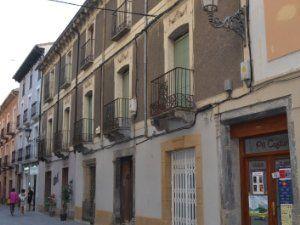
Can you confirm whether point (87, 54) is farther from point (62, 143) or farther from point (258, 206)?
point (258, 206)

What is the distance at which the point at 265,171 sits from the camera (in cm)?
912

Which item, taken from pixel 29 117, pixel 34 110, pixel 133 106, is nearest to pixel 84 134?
pixel 133 106

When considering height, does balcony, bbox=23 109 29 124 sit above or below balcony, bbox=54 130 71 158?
above

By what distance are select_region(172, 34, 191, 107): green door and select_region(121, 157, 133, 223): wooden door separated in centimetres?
417

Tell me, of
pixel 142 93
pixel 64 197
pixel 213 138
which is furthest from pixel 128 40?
pixel 64 197

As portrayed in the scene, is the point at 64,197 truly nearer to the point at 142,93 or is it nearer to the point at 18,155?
the point at 142,93

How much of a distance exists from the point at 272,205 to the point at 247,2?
12.6 feet

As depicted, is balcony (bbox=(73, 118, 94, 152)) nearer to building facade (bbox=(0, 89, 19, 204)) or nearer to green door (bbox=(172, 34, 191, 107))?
green door (bbox=(172, 34, 191, 107))

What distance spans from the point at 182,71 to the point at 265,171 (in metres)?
3.48

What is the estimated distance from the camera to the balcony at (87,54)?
1875 centimetres

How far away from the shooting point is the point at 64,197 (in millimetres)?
20484

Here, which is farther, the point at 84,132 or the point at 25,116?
the point at 25,116

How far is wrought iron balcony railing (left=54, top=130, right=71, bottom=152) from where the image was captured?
2142 centimetres

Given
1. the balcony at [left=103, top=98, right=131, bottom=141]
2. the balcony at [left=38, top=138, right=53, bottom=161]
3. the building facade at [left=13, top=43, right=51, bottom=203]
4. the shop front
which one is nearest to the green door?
the shop front
